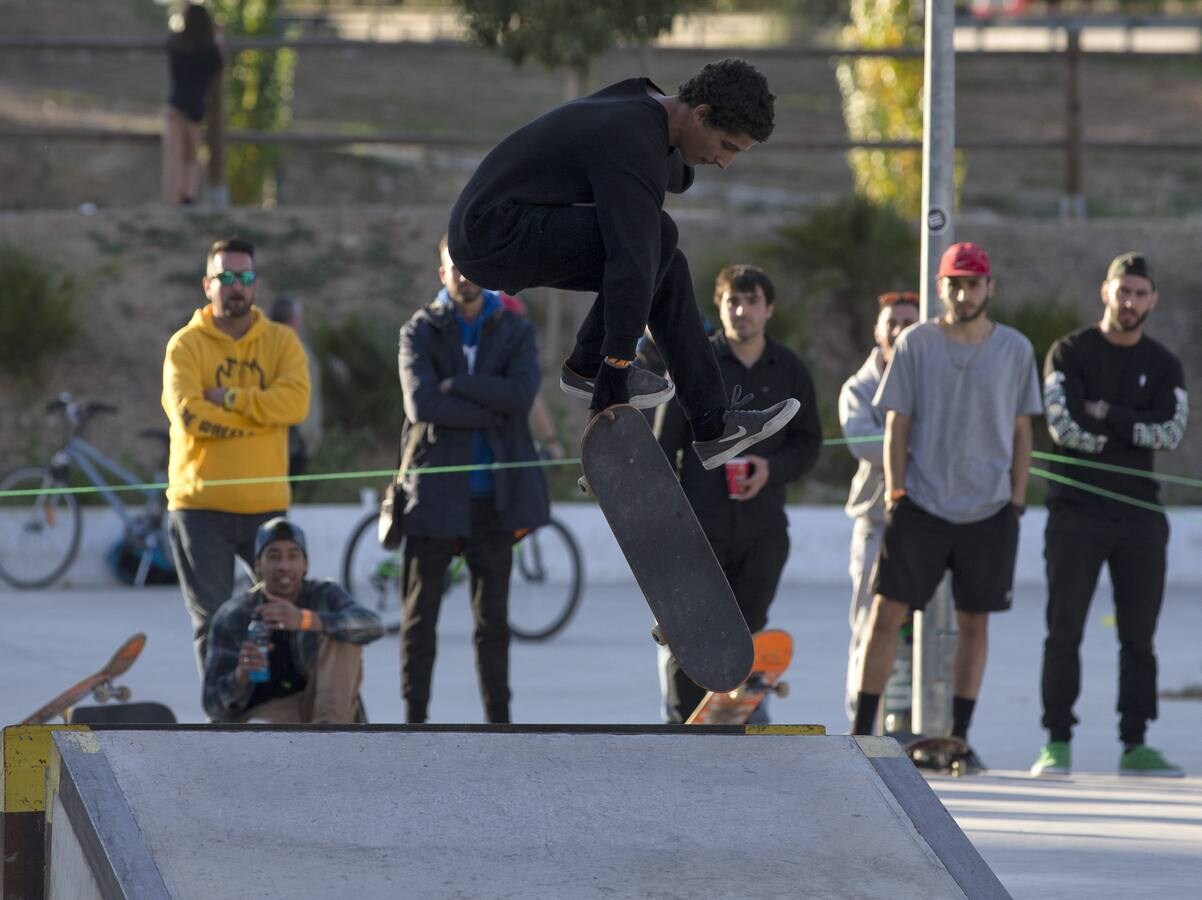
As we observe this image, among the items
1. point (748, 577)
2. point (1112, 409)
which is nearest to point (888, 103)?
point (1112, 409)

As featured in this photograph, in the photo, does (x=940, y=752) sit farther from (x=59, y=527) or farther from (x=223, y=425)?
(x=59, y=527)

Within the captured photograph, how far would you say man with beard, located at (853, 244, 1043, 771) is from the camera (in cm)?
670

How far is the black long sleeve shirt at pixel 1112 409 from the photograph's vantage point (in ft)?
22.6

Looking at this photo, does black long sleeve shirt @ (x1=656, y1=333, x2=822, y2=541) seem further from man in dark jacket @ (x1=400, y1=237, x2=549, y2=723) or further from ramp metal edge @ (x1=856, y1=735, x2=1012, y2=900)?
ramp metal edge @ (x1=856, y1=735, x2=1012, y2=900)

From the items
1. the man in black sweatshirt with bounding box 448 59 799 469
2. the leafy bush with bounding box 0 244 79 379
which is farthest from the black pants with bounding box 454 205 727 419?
the leafy bush with bounding box 0 244 79 379

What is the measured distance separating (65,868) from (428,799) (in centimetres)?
83

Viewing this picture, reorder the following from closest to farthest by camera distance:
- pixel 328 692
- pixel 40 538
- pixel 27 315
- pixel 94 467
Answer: pixel 328 692 → pixel 40 538 → pixel 94 467 → pixel 27 315

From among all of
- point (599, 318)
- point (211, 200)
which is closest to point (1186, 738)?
point (599, 318)

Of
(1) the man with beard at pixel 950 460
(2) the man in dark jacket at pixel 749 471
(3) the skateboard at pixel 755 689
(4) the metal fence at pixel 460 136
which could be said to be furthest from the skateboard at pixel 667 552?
(4) the metal fence at pixel 460 136

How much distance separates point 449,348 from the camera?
7.01 meters

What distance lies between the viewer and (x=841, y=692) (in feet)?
28.6

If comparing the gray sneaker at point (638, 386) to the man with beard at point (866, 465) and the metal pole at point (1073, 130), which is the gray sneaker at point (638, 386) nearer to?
the man with beard at point (866, 465)

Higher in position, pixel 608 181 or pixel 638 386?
pixel 608 181

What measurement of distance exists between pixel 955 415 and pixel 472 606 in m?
1.92
